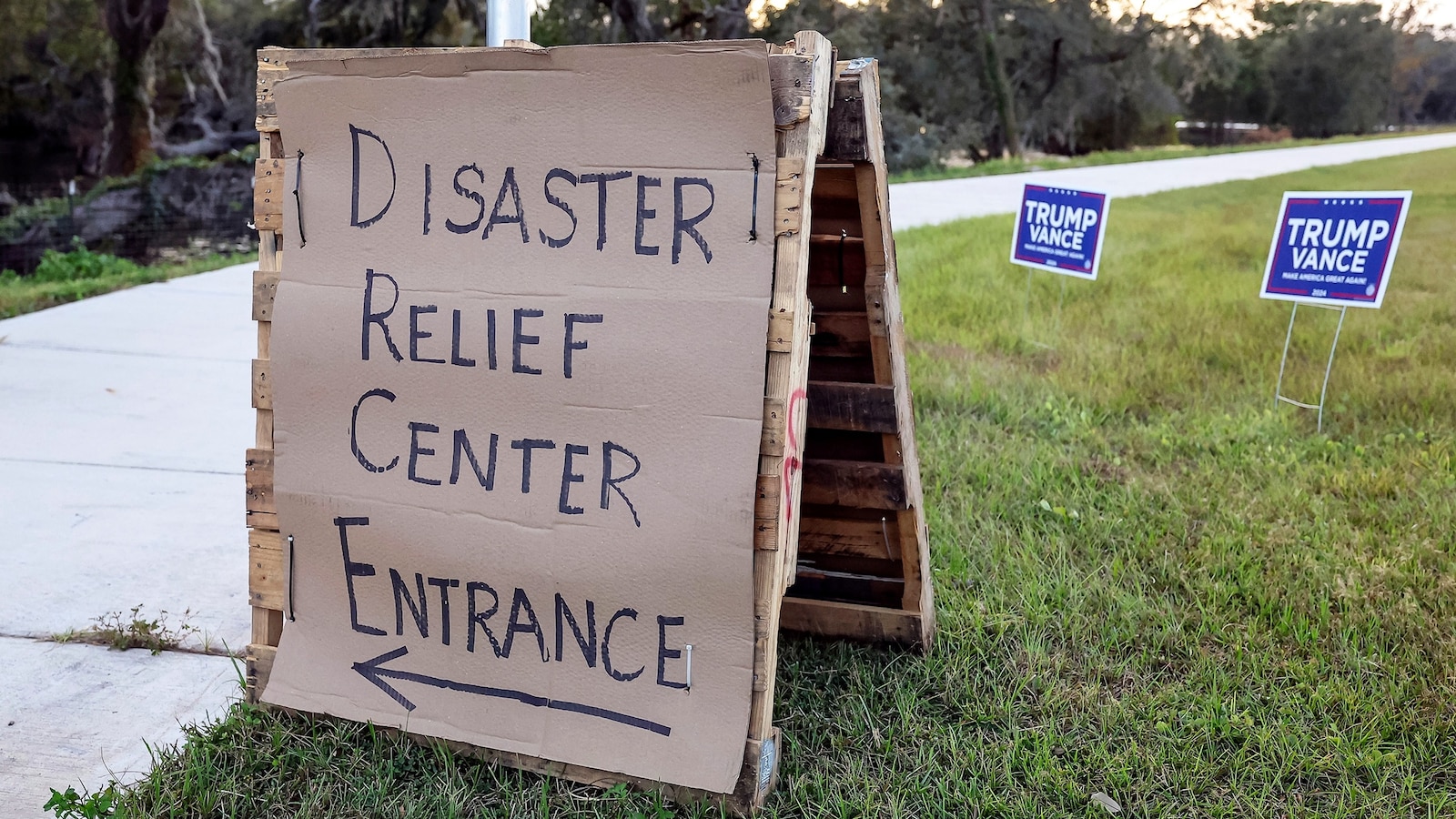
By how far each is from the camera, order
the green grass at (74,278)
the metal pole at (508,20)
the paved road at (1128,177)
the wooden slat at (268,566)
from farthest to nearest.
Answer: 1. the paved road at (1128,177)
2. the green grass at (74,278)
3. the metal pole at (508,20)
4. the wooden slat at (268,566)

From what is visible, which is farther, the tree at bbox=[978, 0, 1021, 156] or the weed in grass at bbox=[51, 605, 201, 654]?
the tree at bbox=[978, 0, 1021, 156]

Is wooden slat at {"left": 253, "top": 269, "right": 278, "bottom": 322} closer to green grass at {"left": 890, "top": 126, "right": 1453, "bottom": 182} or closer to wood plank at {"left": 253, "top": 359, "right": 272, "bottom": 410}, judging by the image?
wood plank at {"left": 253, "top": 359, "right": 272, "bottom": 410}

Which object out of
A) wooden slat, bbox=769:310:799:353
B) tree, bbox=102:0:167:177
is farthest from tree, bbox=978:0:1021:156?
wooden slat, bbox=769:310:799:353

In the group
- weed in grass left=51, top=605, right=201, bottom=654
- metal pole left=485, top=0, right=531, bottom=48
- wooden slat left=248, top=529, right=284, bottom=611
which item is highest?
metal pole left=485, top=0, right=531, bottom=48

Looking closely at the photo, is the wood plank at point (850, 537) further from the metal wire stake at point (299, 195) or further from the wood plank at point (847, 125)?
the metal wire stake at point (299, 195)

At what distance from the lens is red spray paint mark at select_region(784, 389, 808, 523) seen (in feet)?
6.91

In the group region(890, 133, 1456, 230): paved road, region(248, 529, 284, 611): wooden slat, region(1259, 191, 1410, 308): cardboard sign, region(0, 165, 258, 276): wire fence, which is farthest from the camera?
region(0, 165, 258, 276): wire fence

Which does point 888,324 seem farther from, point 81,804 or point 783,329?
point 81,804

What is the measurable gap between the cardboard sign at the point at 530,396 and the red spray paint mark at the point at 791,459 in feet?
0.27

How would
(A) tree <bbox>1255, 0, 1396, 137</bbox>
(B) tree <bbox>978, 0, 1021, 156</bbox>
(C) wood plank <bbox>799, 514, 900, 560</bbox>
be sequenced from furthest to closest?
(A) tree <bbox>1255, 0, 1396, 137</bbox>
(B) tree <bbox>978, 0, 1021, 156</bbox>
(C) wood plank <bbox>799, 514, 900, 560</bbox>

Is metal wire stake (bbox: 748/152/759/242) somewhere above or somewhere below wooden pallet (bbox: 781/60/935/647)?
above

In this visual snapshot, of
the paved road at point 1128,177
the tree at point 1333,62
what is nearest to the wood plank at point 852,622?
the paved road at point 1128,177

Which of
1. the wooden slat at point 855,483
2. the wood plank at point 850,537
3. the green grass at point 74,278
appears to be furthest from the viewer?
the green grass at point 74,278

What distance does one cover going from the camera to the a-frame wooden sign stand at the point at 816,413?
2.06m
